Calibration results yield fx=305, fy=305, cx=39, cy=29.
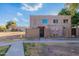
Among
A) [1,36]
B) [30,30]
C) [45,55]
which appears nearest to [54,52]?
[45,55]

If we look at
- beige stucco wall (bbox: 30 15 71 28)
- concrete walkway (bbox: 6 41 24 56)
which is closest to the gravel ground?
concrete walkway (bbox: 6 41 24 56)

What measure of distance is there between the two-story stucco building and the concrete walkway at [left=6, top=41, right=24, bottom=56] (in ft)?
0.98

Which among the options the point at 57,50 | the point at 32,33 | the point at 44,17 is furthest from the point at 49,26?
the point at 57,50

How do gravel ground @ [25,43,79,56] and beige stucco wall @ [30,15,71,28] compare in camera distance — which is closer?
gravel ground @ [25,43,79,56]

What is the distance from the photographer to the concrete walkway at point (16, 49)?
6.66 meters

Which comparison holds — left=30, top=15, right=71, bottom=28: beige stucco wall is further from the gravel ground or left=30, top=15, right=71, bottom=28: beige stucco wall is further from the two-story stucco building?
the gravel ground

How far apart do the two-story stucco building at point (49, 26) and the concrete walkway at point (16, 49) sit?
0.98 ft

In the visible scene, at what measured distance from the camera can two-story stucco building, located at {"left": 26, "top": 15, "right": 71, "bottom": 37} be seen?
705 cm

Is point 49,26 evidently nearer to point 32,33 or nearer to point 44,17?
point 44,17

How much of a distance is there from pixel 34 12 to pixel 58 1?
2.13 feet

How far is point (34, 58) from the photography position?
259 inches

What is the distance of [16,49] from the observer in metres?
6.89

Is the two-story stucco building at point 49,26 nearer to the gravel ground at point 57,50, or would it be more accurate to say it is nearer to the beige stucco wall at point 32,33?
the beige stucco wall at point 32,33

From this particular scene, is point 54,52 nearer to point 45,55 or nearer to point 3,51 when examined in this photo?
point 45,55
